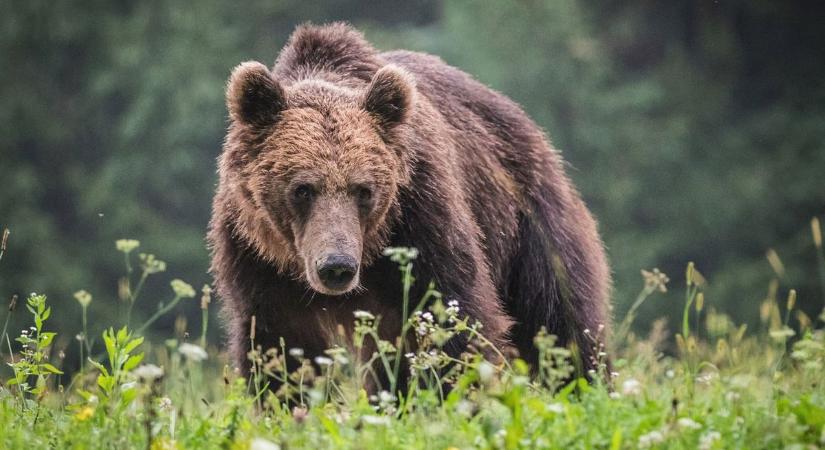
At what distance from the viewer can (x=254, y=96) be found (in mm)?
5309

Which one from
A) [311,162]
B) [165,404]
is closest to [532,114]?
[311,162]

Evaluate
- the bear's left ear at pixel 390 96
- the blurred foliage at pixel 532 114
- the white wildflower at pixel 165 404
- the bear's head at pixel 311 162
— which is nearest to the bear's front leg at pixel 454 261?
the bear's head at pixel 311 162

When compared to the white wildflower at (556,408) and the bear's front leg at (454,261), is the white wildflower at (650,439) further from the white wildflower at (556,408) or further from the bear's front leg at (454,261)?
the bear's front leg at (454,261)

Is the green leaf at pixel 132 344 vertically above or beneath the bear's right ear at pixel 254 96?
beneath

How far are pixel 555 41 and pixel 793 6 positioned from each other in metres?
4.85

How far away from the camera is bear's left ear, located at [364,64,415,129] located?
17.5ft

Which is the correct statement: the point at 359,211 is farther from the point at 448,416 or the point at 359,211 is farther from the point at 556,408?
the point at 556,408

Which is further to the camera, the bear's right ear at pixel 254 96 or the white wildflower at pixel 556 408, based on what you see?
the bear's right ear at pixel 254 96

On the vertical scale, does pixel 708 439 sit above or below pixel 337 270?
below

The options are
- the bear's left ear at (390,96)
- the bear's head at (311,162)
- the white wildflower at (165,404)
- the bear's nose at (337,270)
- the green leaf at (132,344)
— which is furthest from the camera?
the bear's left ear at (390,96)

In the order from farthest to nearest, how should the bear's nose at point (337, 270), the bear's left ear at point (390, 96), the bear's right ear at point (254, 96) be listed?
the bear's left ear at point (390, 96), the bear's right ear at point (254, 96), the bear's nose at point (337, 270)

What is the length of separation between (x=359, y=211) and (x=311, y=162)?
299 mm

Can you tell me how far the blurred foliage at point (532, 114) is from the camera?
20.3 m

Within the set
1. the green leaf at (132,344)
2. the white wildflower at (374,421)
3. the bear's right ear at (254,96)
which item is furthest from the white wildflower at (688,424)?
the bear's right ear at (254,96)
